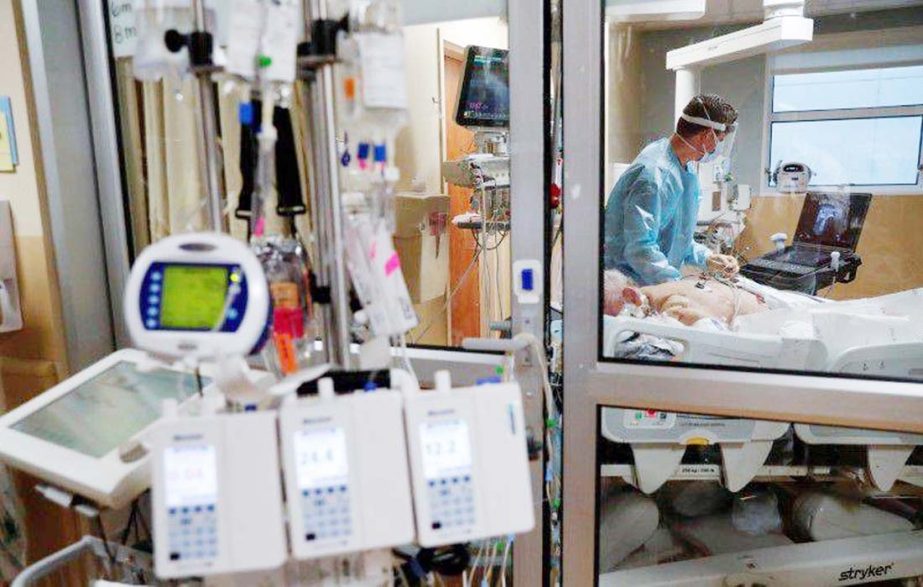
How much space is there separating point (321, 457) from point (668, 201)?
2.00m

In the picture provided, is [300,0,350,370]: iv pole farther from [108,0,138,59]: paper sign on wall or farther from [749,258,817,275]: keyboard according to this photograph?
[749,258,817,275]: keyboard

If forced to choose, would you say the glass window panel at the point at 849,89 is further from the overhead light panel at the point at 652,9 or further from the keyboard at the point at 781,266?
the keyboard at the point at 781,266

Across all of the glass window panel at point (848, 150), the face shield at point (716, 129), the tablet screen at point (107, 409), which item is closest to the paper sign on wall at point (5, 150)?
the tablet screen at point (107, 409)

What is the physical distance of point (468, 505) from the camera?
101 centimetres

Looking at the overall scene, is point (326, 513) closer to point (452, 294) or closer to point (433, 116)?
point (452, 294)

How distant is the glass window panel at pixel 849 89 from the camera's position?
11.2ft

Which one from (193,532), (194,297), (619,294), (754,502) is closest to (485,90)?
(619,294)

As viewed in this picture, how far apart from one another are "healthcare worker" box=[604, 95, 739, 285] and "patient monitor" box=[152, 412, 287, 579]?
5.14 feet

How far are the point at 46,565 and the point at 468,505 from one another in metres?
1.05

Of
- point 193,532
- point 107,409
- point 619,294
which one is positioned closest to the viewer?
point 193,532

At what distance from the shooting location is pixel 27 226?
2016 millimetres

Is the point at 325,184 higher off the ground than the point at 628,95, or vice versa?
the point at 628,95

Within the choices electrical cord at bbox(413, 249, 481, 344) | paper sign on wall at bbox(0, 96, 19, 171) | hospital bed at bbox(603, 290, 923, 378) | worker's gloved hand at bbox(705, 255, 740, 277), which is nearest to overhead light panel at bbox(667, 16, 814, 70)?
worker's gloved hand at bbox(705, 255, 740, 277)

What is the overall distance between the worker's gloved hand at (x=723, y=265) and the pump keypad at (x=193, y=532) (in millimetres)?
2156
